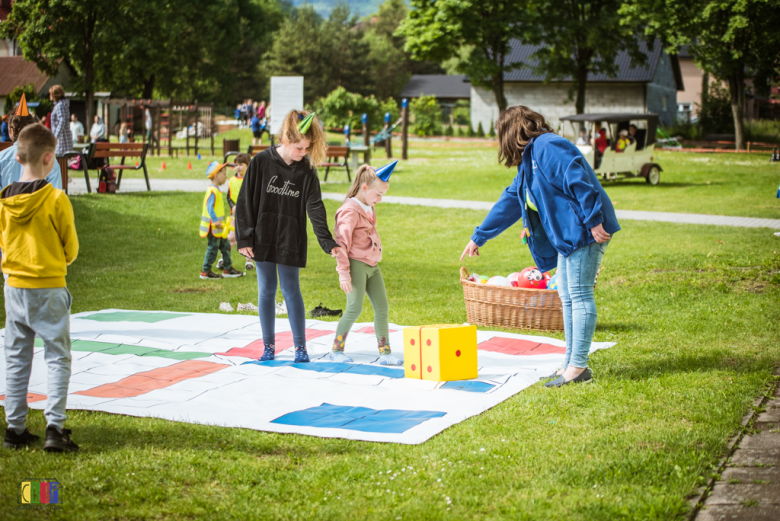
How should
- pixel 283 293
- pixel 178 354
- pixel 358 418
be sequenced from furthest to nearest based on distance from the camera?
pixel 178 354 < pixel 283 293 < pixel 358 418

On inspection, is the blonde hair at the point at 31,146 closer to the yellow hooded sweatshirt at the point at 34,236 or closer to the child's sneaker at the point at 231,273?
the yellow hooded sweatshirt at the point at 34,236

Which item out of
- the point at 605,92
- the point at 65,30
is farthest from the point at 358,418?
the point at 605,92

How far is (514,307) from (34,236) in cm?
443

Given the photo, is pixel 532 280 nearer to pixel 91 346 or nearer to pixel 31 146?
pixel 91 346

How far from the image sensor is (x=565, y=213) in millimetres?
5004

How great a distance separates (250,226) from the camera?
567 centimetres

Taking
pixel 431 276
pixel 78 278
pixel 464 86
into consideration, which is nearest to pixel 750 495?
pixel 431 276

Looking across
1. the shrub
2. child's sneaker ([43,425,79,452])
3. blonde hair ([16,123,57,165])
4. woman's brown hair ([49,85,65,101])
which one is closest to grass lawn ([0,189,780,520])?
child's sneaker ([43,425,79,452])

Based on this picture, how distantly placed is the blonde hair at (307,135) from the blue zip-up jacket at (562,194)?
4.97 feet

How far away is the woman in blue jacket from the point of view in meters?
4.86

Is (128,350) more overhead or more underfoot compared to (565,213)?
more underfoot

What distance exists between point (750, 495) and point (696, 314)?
163 inches

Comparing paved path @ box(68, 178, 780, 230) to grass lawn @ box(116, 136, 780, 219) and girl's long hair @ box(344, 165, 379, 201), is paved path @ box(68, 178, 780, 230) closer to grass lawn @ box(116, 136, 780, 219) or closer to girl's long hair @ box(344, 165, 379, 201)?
grass lawn @ box(116, 136, 780, 219)

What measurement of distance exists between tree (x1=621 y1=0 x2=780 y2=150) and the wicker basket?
3028 cm
